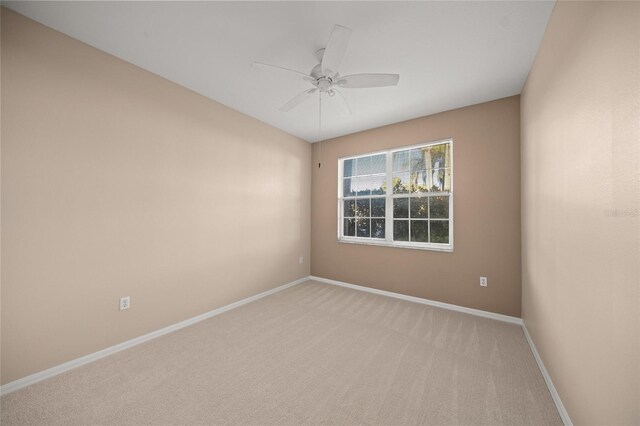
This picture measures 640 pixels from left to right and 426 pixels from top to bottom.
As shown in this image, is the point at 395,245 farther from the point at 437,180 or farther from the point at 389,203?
the point at 437,180

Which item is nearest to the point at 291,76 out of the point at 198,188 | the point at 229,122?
the point at 229,122

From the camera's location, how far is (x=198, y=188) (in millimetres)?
2975

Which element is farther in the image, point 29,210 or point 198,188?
point 198,188

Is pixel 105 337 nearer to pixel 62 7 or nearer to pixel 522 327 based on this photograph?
pixel 62 7

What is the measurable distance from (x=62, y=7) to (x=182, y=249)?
87.6 inches

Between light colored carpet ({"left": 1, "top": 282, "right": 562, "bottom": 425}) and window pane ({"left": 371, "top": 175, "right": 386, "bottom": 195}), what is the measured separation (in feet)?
6.86

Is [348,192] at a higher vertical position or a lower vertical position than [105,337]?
higher

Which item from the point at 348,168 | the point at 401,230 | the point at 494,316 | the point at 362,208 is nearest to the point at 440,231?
the point at 401,230

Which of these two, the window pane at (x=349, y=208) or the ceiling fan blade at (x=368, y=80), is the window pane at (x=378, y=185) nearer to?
the window pane at (x=349, y=208)

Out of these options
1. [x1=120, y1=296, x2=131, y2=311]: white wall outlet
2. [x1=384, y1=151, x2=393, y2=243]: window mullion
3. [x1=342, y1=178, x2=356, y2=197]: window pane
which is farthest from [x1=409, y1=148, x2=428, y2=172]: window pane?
[x1=120, y1=296, x2=131, y2=311]: white wall outlet

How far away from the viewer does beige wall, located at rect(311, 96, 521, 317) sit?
292 centimetres

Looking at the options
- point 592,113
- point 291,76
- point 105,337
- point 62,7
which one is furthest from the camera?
point 291,76

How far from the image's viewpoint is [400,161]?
3.87 m

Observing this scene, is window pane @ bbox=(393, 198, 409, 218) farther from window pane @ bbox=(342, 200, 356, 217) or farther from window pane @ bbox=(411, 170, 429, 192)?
window pane @ bbox=(342, 200, 356, 217)
